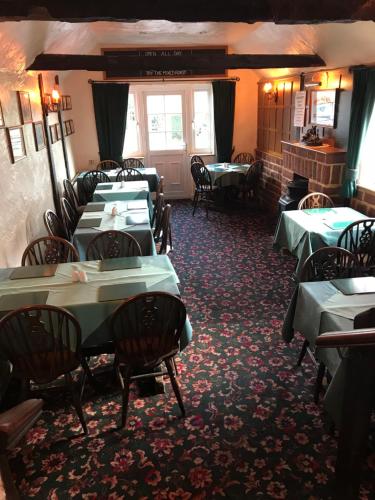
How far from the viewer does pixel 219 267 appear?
4664mm

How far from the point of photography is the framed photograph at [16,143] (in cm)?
365

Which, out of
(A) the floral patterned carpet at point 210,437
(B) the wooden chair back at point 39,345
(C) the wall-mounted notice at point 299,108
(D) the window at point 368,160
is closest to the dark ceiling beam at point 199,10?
(B) the wooden chair back at point 39,345

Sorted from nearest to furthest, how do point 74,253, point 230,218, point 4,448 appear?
point 4,448 < point 74,253 < point 230,218

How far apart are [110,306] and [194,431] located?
2.91 feet

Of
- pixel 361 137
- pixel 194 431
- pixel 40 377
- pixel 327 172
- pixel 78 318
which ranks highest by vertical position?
pixel 361 137

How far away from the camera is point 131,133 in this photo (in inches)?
298

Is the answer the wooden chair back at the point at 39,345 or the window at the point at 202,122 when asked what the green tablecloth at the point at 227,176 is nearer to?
the window at the point at 202,122

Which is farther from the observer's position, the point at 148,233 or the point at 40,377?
the point at 148,233

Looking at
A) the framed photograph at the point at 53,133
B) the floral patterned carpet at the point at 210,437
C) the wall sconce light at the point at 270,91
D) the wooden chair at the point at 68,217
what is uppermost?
the wall sconce light at the point at 270,91

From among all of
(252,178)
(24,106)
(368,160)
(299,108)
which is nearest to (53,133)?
(24,106)

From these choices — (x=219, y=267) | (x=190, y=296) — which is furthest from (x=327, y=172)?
(x=190, y=296)

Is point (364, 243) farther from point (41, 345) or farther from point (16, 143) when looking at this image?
point (16, 143)

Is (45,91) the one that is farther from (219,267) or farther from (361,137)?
(361,137)

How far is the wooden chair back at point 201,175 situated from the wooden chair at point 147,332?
15.1ft
